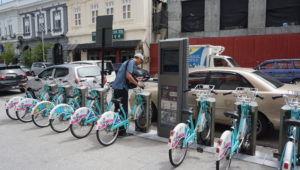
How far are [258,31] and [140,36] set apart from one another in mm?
9523

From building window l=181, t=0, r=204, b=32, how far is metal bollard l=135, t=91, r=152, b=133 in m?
15.3

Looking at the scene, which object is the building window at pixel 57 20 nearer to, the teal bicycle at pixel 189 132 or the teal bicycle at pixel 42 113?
the teal bicycle at pixel 42 113

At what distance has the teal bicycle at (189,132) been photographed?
3695 millimetres

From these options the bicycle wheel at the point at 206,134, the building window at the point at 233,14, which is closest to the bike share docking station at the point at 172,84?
the bicycle wheel at the point at 206,134

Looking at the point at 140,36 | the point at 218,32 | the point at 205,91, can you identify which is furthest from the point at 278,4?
the point at 205,91

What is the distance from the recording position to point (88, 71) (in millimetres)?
8781

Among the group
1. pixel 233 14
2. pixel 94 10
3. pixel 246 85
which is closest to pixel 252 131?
pixel 246 85

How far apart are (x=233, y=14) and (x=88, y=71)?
1325 centimetres

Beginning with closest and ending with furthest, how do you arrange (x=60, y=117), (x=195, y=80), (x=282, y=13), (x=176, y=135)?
(x=176, y=135)
(x=60, y=117)
(x=195, y=80)
(x=282, y=13)

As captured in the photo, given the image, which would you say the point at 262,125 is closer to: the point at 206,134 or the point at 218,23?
the point at 206,134

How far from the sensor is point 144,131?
5.60m

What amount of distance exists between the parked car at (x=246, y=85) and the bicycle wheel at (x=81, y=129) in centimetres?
238

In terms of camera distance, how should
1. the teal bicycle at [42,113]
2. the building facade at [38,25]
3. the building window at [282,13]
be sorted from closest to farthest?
the teal bicycle at [42,113] → the building window at [282,13] → the building facade at [38,25]

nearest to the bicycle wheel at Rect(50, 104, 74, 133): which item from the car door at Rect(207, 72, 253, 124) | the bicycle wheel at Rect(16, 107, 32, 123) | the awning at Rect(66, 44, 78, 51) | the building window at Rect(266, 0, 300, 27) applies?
the bicycle wheel at Rect(16, 107, 32, 123)
